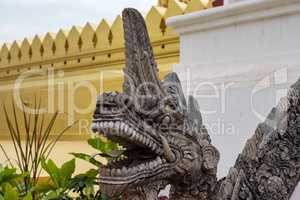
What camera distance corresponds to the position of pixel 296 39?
2.09m

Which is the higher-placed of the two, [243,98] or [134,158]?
[243,98]

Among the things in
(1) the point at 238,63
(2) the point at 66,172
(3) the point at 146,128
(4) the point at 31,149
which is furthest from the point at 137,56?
(4) the point at 31,149

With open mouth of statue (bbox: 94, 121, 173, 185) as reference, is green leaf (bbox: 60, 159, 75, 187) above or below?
below

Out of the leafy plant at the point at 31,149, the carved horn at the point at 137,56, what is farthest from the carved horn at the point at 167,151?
the leafy plant at the point at 31,149

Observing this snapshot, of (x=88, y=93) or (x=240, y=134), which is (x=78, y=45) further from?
(x=240, y=134)

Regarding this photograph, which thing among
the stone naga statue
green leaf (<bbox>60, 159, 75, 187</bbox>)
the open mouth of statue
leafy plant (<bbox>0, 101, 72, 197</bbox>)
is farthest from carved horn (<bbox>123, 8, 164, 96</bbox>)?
leafy plant (<bbox>0, 101, 72, 197</bbox>)

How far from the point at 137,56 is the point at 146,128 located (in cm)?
17

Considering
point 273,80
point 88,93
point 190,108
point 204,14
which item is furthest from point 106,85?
point 190,108

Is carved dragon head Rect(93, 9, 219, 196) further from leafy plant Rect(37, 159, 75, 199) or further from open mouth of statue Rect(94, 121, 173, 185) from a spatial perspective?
leafy plant Rect(37, 159, 75, 199)

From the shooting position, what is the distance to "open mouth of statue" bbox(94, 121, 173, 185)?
126 cm

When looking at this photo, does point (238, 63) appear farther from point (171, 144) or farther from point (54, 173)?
point (171, 144)

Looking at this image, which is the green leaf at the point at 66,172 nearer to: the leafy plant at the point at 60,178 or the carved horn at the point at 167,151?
the leafy plant at the point at 60,178

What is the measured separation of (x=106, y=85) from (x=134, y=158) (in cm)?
285

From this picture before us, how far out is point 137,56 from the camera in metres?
1.33
